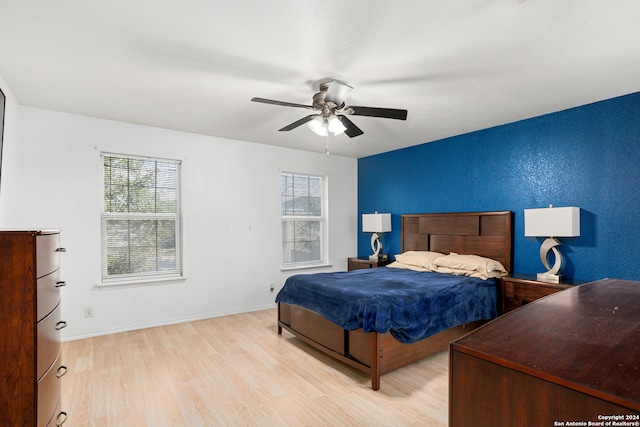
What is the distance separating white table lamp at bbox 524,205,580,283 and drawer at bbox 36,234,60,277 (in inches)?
155

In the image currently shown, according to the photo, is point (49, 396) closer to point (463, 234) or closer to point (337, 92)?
point (337, 92)

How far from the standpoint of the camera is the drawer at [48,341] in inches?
58.4

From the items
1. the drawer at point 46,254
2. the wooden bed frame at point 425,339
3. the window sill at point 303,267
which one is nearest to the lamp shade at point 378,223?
the wooden bed frame at point 425,339

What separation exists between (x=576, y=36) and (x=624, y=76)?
3.39ft

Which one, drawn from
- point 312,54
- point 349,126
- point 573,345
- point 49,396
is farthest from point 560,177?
point 49,396

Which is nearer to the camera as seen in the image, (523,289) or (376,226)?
(523,289)

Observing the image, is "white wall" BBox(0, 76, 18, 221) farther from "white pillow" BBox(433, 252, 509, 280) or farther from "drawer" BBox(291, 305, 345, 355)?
"white pillow" BBox(433, 252, 509, 280)

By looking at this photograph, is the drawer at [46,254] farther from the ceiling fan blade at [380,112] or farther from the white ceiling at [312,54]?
the ceiling fan blade at [380,112]

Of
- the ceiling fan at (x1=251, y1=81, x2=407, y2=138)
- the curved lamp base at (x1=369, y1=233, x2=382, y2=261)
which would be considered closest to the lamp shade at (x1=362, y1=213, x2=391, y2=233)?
the curved lamp base at (x1=369, y1=233, x2=382, y2=261)

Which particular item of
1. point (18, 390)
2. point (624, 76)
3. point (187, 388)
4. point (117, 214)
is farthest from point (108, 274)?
point (624, 76)

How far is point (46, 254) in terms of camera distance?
1579 millimetres

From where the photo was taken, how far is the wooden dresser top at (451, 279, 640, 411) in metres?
0.71

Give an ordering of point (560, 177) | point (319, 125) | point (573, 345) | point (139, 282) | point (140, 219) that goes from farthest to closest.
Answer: point (140, 219)
point (139, 282)
point (560, 177)
point (319, 125)
point (573, 345)

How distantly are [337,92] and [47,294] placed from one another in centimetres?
227
